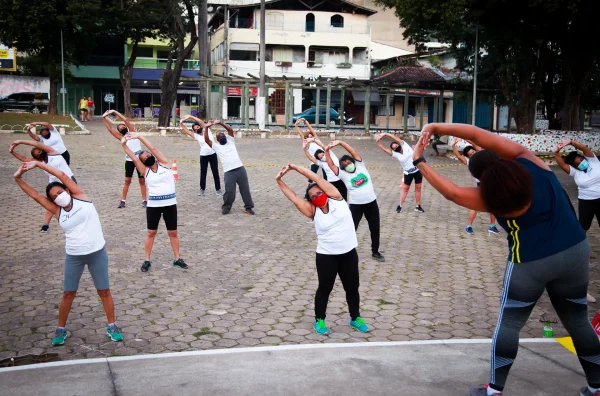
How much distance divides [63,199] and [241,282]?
3.19 m

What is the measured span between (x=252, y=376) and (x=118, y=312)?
111 inches

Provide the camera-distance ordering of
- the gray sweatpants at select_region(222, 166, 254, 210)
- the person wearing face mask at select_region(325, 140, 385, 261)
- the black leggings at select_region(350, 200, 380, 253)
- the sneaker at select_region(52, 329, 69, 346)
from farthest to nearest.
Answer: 1. the gray sweatpants at select_region(222, 166, 254, 210)
2. the black leggings at select_region(350, 200, 380, 253)
3. the person wearing face mask at select_region(325, 140, 385, 261)
4. the sneaker at select_region(52, 329, 69, 346)

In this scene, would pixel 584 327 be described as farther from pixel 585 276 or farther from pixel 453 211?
pixel 453 211

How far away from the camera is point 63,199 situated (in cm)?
627

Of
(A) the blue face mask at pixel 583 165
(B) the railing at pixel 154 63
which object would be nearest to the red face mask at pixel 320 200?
(A) the blue face mask at pixel 583 165

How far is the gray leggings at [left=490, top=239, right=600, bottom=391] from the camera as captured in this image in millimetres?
4383

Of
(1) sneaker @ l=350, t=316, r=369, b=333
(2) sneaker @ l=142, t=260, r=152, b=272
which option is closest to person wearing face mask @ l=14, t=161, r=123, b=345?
(1) sneaker @ l=350, t=316, r=369, b=333

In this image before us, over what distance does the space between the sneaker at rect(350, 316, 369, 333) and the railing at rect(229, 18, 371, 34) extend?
51.4 metres

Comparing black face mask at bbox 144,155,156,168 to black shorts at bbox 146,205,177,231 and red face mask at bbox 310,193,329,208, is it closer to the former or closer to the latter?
black shorts at bbox 146,205,177,231

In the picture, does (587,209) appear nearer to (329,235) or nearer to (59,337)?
(329,235)

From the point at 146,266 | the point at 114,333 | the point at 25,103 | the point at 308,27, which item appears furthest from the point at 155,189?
the point at 25,103

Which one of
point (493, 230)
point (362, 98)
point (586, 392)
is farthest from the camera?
point (362, 98)

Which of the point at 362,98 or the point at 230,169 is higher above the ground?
the point at 362,98

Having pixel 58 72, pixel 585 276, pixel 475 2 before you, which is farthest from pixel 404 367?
pixel 58 72
